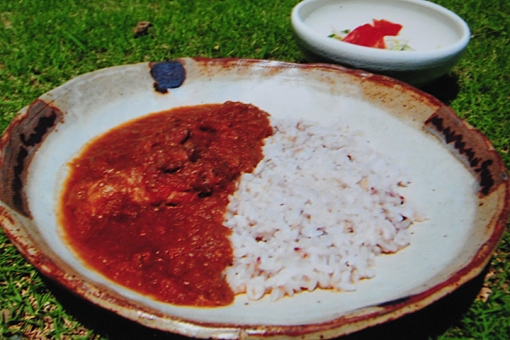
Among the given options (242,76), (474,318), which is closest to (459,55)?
(242,76)

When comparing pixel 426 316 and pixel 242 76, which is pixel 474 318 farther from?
pixel 242 76

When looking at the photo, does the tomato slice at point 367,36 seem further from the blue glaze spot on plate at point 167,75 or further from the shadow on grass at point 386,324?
the shadow on grass at point 386,324

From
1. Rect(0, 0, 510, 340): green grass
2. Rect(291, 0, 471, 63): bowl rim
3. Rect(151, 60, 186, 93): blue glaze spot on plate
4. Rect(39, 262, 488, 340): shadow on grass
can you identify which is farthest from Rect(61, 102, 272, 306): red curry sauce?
Rect(291, 0, 471, 63): bowl rim

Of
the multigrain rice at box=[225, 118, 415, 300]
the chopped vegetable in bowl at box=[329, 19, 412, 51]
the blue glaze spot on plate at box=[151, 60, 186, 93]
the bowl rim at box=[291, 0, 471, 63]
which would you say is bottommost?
the blue glaze spot on plate at box=[151, 60, 186, 93]

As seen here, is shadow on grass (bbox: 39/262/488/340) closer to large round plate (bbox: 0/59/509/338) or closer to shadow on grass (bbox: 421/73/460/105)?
large round plate (bbox: 0/59/509/338)

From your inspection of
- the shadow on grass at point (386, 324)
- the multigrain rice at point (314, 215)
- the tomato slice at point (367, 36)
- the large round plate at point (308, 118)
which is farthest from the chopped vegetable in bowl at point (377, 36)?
the shadow on grass at point (386, 324)

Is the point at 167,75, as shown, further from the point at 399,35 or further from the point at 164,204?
the point at 399,35
